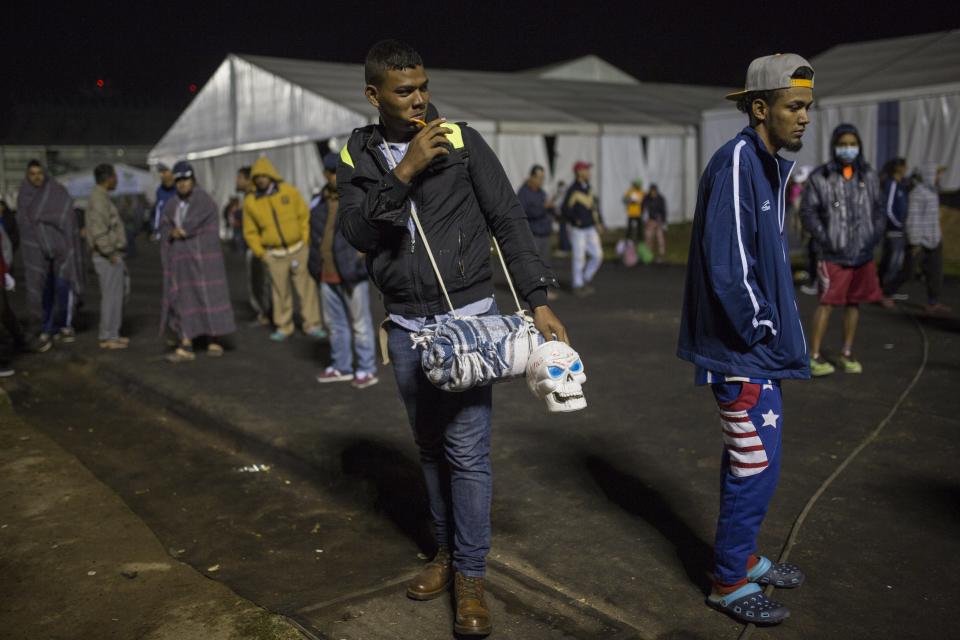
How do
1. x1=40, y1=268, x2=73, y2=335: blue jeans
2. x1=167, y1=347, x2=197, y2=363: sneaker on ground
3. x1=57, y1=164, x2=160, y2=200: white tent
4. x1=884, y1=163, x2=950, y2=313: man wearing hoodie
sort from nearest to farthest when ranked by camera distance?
x1=167, y1=347, x2=197, y2=363: sneaker on ground
x1=40, y1=268, x2=73, y2=335: blue jeans
x1=884, y1=163, x2=950, y2=313: man wearing hoodie
x1=57, y1=164, x2=160, y2=200: white tent

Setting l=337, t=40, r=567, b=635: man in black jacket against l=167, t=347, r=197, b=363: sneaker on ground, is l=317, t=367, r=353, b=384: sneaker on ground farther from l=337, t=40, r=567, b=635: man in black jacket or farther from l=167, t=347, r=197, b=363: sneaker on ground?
l=337, t=40, r=567, b=635: man in black jacket

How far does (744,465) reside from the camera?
10.5ft

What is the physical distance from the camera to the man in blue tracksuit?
3.09m

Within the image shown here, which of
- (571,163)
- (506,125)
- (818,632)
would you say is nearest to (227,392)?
(818,632)

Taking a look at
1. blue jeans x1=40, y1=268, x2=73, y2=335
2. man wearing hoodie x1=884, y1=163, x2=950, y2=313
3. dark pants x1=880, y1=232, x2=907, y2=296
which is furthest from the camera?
dark pants x1=880, y1=232, x2=907, y2=296

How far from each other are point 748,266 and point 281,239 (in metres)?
7.08

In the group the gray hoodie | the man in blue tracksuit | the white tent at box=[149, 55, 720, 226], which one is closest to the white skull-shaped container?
the man in blue tracksuit

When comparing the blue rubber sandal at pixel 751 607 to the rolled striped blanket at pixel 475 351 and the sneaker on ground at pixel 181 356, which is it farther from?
the sneaker on ground at pixel 181 356

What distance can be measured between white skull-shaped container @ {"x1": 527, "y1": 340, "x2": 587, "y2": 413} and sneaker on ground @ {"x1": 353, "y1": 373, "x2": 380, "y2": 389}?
4.44 meters

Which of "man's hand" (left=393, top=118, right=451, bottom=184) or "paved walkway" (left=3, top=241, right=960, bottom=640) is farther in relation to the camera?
"paved walkway" (left=3, top=241, right=960, bottom=640)

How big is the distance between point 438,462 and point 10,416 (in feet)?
16.1

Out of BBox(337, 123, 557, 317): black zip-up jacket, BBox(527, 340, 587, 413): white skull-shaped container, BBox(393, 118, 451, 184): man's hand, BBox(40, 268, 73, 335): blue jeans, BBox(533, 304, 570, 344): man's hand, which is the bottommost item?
BBox(40, 268, 73, 335): blue jeans

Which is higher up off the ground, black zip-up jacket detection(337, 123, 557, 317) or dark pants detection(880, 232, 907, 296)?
black zip-up jacket detection(337, 123, 557, 317)

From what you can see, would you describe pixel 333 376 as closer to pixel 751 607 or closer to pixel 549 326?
pixel 549 326
